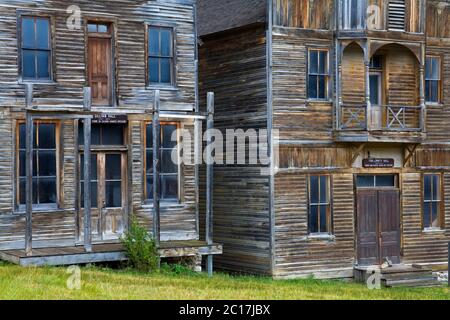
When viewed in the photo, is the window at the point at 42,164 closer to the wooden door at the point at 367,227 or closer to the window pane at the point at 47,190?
the window pane at the point at 47,190

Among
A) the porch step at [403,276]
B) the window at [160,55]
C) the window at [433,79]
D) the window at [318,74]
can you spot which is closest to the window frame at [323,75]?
the window at [318,74]

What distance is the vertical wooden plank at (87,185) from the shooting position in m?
23.4

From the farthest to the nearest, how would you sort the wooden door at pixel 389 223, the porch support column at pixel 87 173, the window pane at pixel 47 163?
the wooden door at pixel 389 223 < the window pane at pixel 47 163 < the porch support column at pixel 87 173

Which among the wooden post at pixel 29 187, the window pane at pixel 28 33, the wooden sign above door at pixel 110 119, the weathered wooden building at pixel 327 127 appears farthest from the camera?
the weathered wooden building at pixel 327 127

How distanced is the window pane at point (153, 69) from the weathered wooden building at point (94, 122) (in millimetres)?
31

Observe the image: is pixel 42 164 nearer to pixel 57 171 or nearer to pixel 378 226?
pixel 57 171

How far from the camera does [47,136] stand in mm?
24812

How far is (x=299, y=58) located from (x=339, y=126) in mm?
2356

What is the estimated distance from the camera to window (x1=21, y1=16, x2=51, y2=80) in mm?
24547

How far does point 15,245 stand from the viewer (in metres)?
24.2

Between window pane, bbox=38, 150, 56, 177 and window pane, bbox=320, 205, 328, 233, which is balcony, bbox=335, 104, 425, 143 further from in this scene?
window pane, bbox=38, 150, 56, 177

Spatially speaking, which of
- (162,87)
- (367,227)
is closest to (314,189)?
(367,227)

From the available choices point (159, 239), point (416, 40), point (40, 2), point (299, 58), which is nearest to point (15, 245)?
point (159, 239)

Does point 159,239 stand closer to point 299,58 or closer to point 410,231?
point 299,58
